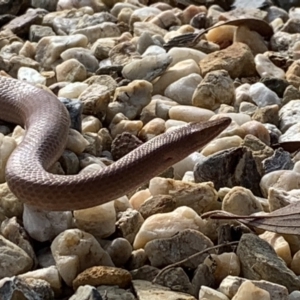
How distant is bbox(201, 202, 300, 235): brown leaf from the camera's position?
10.5ft

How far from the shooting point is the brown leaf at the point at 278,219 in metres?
3.22

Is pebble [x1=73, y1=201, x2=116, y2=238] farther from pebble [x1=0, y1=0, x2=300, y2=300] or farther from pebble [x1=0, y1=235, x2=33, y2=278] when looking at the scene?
pebble [x1=0, y1=235, x2=33, y2=278]

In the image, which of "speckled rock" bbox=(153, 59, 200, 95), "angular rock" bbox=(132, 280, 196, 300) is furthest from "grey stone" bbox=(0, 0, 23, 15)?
"angular rock" bbox=(132, 280, 196, 300)

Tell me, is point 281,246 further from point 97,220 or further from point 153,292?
point 97,220

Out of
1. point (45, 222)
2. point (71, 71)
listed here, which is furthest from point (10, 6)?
point (45, 222)

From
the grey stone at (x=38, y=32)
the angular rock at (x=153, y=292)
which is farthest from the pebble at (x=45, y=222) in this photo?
the grey stone at (x=38, y=32)

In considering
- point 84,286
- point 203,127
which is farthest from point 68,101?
point 84,286

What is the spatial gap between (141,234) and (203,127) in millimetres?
822

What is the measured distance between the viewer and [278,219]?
10.7 ft

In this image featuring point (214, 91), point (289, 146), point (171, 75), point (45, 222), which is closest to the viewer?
point (45, 222)

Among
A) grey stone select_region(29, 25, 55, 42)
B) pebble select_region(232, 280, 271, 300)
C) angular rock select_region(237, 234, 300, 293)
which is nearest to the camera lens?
pebble select_region(232, 280, 271, 300)

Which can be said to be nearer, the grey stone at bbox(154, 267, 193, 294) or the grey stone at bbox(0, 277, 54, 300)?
the grey stone at bbox(0, 277, 54, 300)

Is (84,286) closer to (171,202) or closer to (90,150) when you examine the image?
(171,202)

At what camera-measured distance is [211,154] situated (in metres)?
Answer: 4.01
